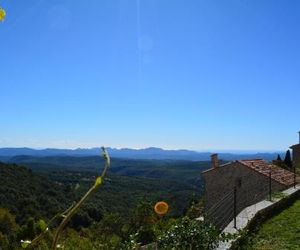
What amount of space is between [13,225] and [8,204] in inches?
634

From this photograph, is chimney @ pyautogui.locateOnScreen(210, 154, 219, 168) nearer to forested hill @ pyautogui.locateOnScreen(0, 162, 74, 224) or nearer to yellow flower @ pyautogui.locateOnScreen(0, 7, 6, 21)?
yellow flower @ pyautogui.locateOnScreen(0, 7, 6, 21)

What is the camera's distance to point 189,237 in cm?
512

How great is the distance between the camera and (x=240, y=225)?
9414mm


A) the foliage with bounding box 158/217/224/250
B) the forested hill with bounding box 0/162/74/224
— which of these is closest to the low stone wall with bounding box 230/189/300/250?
the foliage with bounding box 158/217/224/250

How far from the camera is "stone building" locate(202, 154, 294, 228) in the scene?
15430mm

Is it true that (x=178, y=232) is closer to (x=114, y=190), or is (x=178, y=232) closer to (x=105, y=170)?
(x=105, y=170)

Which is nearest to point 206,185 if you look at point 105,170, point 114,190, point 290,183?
point 290,183

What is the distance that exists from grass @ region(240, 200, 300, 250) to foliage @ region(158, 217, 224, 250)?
1538 millimetres

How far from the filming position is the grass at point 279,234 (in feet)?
25.0

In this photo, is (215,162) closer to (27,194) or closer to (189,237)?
(189,237)

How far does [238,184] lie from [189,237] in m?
13.8

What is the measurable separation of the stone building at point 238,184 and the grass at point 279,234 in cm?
364

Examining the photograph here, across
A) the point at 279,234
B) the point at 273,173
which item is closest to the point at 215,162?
the point at 273,173

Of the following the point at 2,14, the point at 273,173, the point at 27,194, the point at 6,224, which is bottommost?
the point at 6,224
